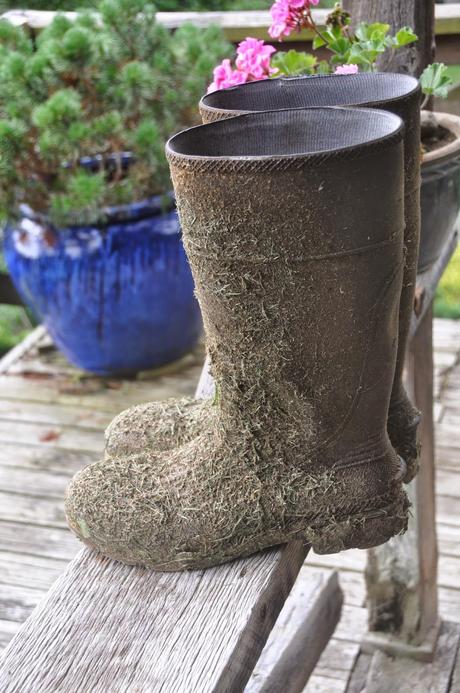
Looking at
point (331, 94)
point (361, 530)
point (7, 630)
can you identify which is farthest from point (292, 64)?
point (7, 630)

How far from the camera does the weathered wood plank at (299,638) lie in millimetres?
1478

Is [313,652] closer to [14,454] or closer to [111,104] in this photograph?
[14,454]

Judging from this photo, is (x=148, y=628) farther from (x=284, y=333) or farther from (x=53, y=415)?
(x=53, y=415)

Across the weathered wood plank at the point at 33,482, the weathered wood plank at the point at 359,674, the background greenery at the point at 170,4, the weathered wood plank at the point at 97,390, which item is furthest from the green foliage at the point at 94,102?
the background greenery at the point at 170,4

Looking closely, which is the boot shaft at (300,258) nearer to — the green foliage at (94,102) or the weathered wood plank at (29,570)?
the weathered wood plank at (29,570)

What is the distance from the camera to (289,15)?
1366mm

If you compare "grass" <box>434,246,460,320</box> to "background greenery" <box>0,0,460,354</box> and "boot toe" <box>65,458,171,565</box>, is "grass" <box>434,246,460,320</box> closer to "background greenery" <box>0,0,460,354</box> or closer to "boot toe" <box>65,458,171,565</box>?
"background greenery" <box>0,0,460,354</box>

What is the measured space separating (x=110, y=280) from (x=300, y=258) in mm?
1909

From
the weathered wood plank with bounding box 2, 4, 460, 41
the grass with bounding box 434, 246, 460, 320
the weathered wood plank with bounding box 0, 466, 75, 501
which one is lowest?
the grass with bounding box 434, 246, 460, 320

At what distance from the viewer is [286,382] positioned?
0.83m

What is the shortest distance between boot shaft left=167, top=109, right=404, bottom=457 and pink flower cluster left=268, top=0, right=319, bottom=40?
573 mm

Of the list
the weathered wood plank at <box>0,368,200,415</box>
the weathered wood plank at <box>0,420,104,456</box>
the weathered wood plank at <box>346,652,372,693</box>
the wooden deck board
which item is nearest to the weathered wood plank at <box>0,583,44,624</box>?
the wooden deck board

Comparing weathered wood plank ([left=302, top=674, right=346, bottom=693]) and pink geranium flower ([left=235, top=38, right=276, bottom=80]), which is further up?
pink geranium flower ([left=235, top=38, right=276, bottom=80])

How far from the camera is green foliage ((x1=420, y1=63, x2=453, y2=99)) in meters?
1.28
